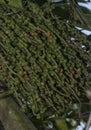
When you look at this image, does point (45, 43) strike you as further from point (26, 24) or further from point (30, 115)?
point (30, 115)

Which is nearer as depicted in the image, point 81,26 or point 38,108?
point 38,108

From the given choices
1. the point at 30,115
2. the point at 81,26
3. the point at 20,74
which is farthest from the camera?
the point at 81,26

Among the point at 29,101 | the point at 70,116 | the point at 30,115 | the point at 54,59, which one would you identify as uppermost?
the point at 54,59

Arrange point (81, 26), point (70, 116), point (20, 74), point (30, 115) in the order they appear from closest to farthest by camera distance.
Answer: point (20, 74) < point (30, 115) < point (81, 26) < point (70, 116)

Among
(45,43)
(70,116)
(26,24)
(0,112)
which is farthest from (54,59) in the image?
(70,116)

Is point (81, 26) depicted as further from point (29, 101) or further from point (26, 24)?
point (29, 101)

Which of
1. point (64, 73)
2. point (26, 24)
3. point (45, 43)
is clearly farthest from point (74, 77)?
point (26, 24)

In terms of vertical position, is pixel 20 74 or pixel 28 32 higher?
pixel 28 32
